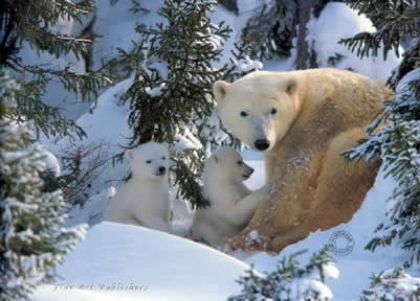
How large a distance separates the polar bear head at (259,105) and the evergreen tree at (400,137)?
0.93 meters

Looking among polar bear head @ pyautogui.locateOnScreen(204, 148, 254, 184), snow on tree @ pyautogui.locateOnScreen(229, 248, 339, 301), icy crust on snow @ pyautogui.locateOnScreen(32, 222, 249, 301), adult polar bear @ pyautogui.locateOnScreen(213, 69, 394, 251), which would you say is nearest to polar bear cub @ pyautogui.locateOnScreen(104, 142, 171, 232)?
polar bear head @ pyautogui.locateOnScreen(204, 148, 254, 184)

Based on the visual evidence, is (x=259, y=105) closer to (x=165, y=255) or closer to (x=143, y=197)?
(x=143, y=197)

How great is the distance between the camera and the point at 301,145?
814cm

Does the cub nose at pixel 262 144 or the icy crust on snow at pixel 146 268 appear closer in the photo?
the icy crust on snow at pixel 146 268

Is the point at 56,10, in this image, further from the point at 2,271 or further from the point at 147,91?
the point at 2,271

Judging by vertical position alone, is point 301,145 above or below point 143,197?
above

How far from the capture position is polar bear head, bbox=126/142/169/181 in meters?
8.39

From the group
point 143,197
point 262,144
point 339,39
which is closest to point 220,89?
point 262,144

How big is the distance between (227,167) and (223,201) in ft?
0.92

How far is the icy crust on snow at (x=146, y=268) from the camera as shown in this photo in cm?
481

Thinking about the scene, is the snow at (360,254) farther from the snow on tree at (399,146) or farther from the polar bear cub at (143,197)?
the polar bear cub at (143,197)

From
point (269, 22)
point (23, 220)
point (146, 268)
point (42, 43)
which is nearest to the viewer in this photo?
point (23, 220)

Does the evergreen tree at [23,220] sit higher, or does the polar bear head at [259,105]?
the polar bear head at [259,105]

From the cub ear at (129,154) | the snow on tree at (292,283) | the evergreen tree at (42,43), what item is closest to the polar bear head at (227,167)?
the cub ear at (129,154)
